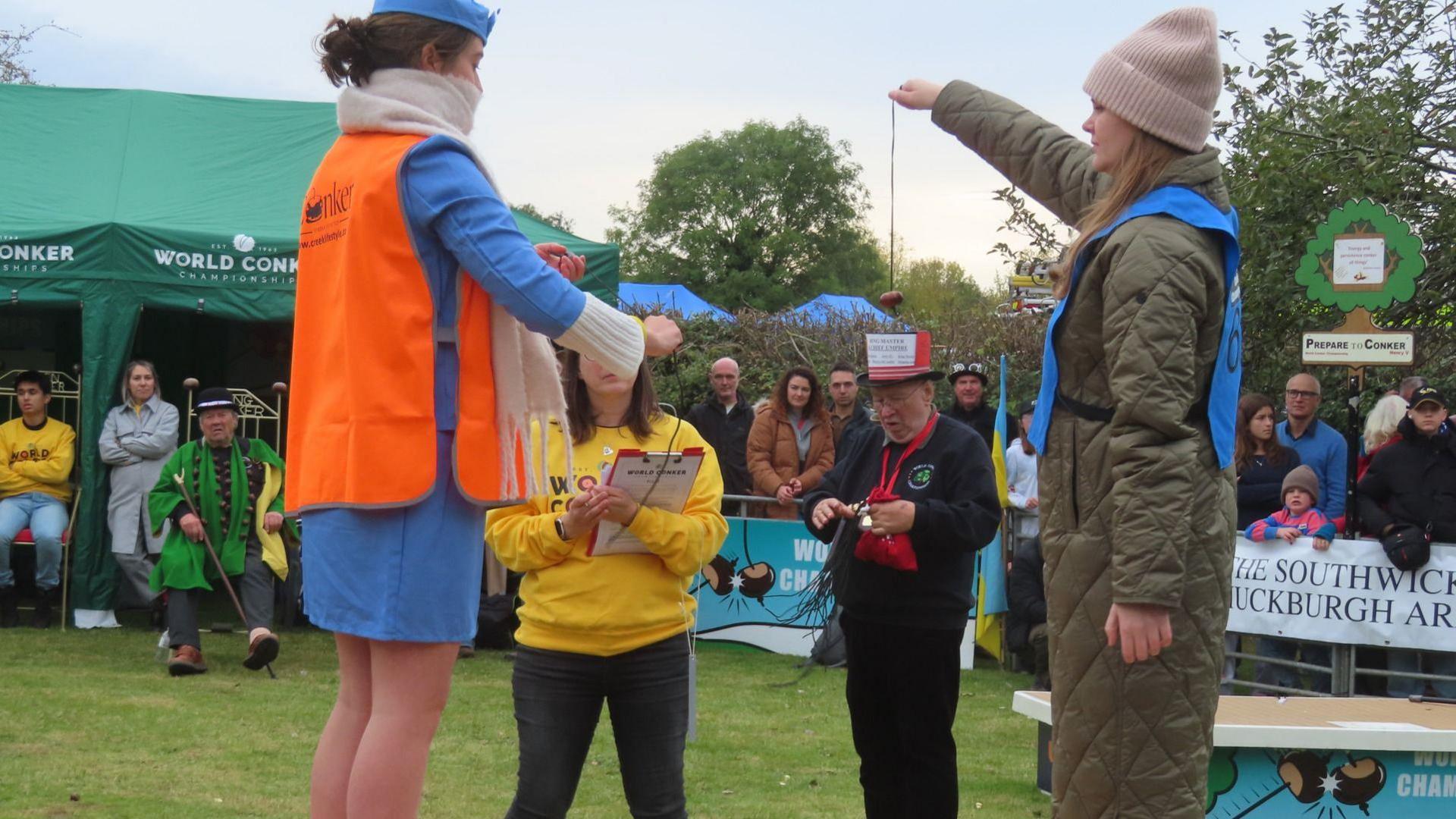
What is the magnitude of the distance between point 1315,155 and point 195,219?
8.43 metres

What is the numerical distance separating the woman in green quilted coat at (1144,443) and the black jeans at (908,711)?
5.65 feet

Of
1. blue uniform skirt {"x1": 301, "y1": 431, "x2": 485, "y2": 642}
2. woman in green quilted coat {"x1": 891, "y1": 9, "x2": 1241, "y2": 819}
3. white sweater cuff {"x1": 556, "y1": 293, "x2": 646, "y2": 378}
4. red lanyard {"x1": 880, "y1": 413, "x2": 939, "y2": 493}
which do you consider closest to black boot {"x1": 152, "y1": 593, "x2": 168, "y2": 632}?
red lanyard {"x1": 880, "y1": 413, "x2": 939, "y2": 493}

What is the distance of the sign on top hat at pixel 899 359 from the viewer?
5031 mm

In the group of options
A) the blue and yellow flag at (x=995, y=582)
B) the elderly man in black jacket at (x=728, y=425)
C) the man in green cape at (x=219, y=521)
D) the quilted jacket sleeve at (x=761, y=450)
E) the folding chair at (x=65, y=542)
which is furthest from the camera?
the elderly man in black jacket at (x=728, y=425)

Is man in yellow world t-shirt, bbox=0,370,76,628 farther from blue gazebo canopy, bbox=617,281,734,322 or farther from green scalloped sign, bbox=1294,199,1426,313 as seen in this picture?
blue gazebo canopy, bbox=617,281,734,322

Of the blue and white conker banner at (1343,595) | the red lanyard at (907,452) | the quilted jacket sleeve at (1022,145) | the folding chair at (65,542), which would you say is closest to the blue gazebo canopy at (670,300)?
the folding chair at (65,542)

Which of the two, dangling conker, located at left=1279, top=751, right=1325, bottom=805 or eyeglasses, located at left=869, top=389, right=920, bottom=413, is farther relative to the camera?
dangling conker, located at left=1279, top=751, right=1325, bottom=805

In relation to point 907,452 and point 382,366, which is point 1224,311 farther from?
point 907,452

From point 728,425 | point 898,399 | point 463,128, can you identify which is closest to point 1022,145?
point 463,128

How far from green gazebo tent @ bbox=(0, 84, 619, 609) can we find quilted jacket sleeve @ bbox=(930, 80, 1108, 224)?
26.4ft

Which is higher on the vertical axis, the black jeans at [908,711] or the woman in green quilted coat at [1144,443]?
the woman in green quilted coat at [1144,443]

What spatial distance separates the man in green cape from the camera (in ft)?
31.6

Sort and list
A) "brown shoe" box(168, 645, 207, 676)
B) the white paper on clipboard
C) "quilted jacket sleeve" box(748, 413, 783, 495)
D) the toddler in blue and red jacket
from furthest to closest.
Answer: "quilted jacket sleeve" box(748, 413, 783, 495) < "brown shoe" box(168, 645, 207, 676) < the toddler in blue and red jacket < the white paper on clipboard

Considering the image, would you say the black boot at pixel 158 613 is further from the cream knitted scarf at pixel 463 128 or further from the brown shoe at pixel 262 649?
the cream knitted scarf at pixel 463 128
